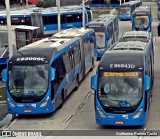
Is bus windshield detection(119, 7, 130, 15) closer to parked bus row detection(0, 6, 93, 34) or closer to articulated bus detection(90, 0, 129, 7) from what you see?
parked bus row detection(0, 6, 93, 34)

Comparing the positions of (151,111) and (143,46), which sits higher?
(143,46)

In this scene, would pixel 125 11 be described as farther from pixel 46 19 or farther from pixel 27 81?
pixel 27 81

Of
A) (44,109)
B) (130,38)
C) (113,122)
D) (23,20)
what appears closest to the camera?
(113,122)

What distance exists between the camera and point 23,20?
53875mm

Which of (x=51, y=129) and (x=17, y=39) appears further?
(x=17, y=39)

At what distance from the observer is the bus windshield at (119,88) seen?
19.1 meters

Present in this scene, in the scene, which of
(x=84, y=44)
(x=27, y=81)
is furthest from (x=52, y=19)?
(x=27, y=81)

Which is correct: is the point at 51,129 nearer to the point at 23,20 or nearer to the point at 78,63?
the point at 78,63

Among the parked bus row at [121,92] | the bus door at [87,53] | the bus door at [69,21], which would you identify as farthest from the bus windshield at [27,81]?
the bus door at [69,21]

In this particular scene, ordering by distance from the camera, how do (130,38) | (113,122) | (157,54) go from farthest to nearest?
(157,54)
(130,38)
(113,122)

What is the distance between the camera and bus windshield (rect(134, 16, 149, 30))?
52469mm

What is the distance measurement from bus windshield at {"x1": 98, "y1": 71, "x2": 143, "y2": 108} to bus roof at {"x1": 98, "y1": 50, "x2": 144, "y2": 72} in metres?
0.19

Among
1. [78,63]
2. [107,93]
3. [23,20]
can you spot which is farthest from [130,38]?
[23,20]

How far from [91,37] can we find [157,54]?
9.24m
